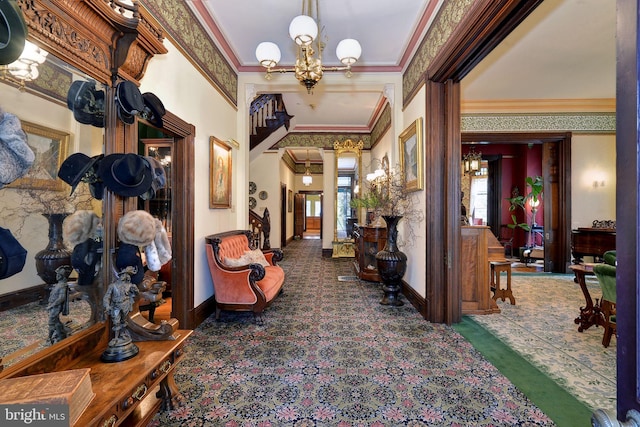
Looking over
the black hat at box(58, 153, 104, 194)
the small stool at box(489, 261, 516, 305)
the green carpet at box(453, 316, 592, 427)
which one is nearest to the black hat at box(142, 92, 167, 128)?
the black hat at box(58, 153, 104, 194)

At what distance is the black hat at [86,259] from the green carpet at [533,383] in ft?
9.58

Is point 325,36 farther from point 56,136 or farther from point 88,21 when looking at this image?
point 56,136

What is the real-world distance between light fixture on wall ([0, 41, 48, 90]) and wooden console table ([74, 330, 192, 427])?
4.48ft

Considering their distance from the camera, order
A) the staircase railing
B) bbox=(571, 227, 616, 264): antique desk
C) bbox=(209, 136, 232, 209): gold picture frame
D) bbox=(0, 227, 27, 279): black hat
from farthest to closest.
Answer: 1. the staircase railing
2. bbox=(571, 227, 616, 264): antique desk
3. bbox=(209, 136, 232, 209): gold picture frame
4. bbox=(0, 227, 27, 279): black hat

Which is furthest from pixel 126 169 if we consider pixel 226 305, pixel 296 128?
pixel 296 128

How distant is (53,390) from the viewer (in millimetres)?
1098

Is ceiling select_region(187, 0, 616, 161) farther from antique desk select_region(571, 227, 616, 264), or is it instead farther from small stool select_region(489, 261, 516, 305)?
small stool select_region(489, 261, 516, 305)

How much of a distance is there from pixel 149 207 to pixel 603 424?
5340 millimetres

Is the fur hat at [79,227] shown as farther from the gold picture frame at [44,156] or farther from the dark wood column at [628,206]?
the dark wood column at [628,206]

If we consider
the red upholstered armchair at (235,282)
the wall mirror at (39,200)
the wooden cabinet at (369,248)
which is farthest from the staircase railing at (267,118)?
the wall mirror at (39,200)

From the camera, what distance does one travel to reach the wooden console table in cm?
125

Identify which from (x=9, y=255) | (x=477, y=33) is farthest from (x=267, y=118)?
(x=9, y=255)

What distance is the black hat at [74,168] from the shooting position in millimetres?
1526

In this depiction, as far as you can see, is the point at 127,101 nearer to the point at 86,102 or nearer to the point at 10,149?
the point at 86,102
